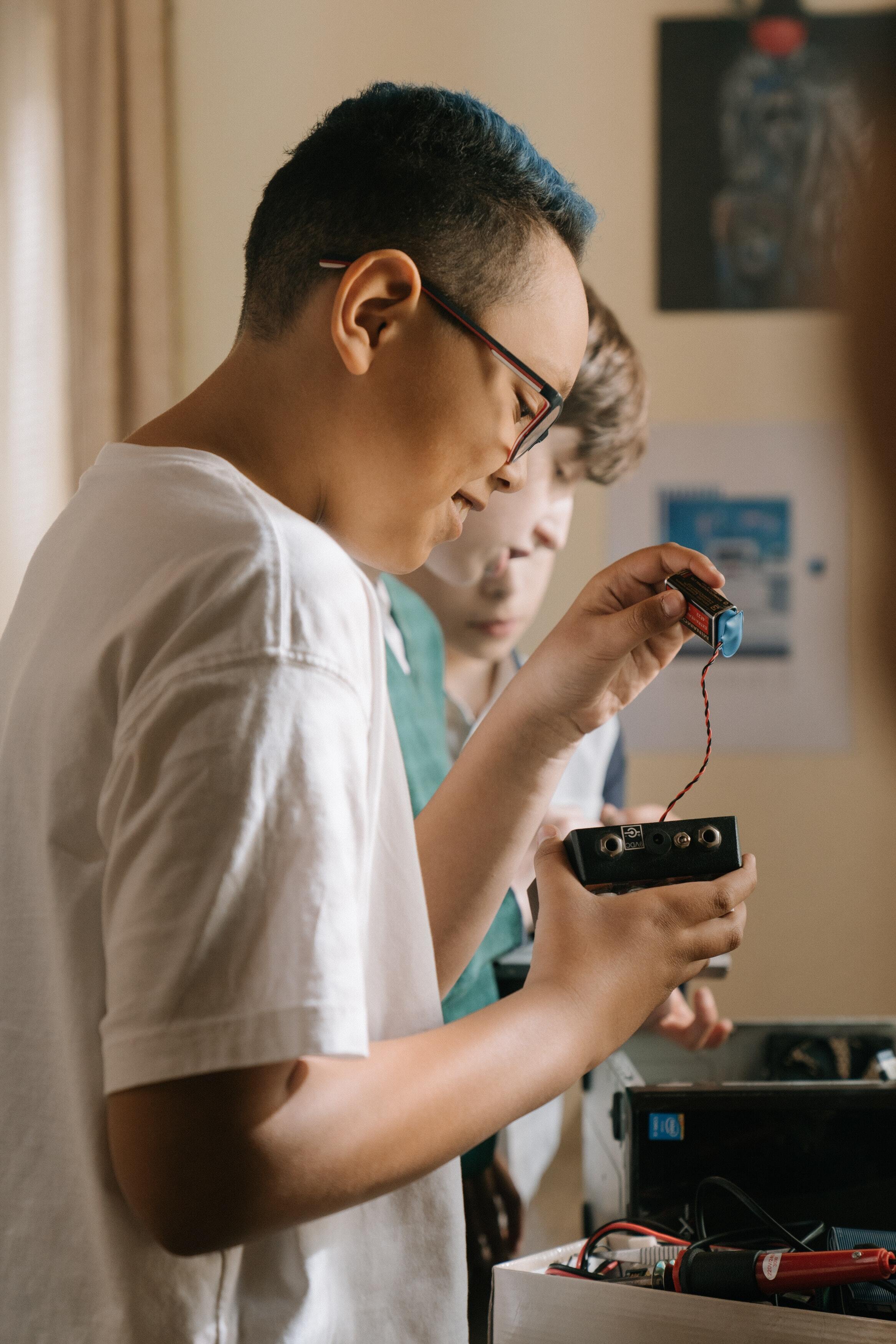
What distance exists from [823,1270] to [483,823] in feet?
1.37

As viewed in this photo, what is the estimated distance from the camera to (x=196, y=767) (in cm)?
46

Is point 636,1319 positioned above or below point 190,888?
below

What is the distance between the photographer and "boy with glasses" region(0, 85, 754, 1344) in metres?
0.47

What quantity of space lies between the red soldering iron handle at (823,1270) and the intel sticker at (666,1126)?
0.68 ft

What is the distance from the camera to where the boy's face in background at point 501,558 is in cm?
180

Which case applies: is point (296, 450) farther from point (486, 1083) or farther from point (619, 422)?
point (619, 422)

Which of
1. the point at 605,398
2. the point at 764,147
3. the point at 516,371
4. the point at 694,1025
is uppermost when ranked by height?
the point at 764,147

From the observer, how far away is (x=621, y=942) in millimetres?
680

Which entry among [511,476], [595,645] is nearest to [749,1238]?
[595,645]

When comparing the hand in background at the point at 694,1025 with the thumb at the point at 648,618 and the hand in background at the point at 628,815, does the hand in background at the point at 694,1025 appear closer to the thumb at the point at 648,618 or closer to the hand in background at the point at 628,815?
the hand in background at the point at 628,815

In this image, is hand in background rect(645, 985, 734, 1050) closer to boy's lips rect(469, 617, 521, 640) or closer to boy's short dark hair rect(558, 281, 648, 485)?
boy's lips rect(469, 617, 521, 640)

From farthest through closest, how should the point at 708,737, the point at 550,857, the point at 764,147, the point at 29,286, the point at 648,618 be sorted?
the point at 764,147, the point at 29,286, the point at 708,737, the point at 648,618, the point at 550,857

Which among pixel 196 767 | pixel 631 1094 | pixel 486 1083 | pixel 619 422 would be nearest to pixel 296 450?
pixel 196 767

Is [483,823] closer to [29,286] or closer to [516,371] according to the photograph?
[516,371]
